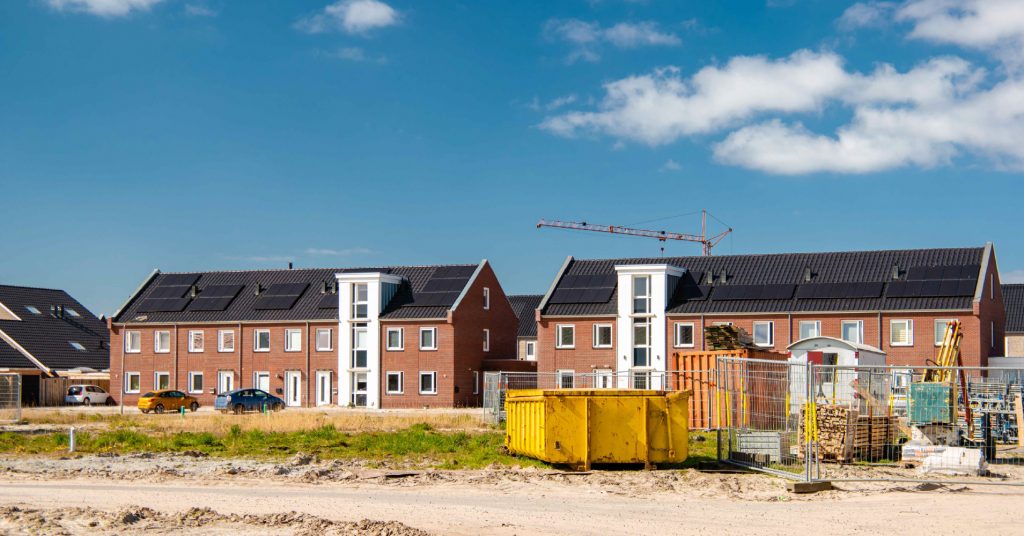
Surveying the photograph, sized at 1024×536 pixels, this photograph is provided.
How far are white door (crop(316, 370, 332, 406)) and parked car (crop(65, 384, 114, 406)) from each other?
12.2m

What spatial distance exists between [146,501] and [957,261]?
141ft

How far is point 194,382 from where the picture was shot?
59.1m

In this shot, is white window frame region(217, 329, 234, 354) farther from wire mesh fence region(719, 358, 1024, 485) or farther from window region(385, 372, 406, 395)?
wire mesh fence region(719, 358, 1024, 485)

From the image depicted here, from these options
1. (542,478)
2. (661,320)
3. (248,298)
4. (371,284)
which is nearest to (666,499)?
(542,478)

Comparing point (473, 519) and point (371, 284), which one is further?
point (371, 284)

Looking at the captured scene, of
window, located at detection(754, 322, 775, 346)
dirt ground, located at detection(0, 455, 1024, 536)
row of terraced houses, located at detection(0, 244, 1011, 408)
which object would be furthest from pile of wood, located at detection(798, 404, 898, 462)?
window, located at detection(754, 322, 775, 346)

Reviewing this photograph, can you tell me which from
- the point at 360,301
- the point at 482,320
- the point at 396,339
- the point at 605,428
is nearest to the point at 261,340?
the point at 360,301

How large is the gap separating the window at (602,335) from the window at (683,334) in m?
3.31

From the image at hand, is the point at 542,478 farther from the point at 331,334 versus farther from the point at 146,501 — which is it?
the point at 331,334

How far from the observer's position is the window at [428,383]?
5484 centimetres

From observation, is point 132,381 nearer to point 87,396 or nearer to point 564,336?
point 87,396

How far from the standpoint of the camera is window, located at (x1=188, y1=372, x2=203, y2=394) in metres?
58.9

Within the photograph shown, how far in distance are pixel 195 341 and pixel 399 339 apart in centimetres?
1172

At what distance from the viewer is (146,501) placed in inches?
652
